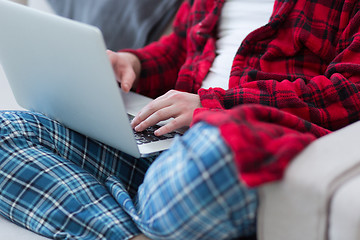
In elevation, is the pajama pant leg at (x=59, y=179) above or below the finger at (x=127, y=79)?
below

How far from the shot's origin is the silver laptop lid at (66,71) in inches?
26.6

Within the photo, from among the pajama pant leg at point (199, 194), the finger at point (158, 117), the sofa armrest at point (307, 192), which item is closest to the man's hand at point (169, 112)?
the finger at point (158, 117)

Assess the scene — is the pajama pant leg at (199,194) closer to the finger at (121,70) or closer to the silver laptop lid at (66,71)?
the silver laptop lid at (66,71)

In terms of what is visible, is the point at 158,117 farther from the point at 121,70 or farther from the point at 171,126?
the point at 121,70

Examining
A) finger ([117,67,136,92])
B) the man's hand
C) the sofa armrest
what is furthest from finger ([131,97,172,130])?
the sofa armrest

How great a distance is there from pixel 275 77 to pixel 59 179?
1.52ft

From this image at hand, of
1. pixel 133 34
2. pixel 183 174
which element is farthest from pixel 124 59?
pixel 183 174

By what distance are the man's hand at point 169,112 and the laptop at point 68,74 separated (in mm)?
25

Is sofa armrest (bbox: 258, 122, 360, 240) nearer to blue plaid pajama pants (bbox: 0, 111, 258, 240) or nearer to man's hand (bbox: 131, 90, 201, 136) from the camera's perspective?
blue plaid pajama pants (bbox: 0, 111, 258, 240)

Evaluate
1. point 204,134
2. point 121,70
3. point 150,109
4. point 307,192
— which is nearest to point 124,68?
point 121,70

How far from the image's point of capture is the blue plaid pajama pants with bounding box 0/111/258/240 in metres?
0.60

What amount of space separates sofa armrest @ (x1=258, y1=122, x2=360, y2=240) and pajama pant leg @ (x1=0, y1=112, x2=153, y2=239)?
0.81 feet

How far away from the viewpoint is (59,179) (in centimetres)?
79

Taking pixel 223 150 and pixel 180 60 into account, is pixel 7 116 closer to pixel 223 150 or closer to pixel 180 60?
pixel 223 150
